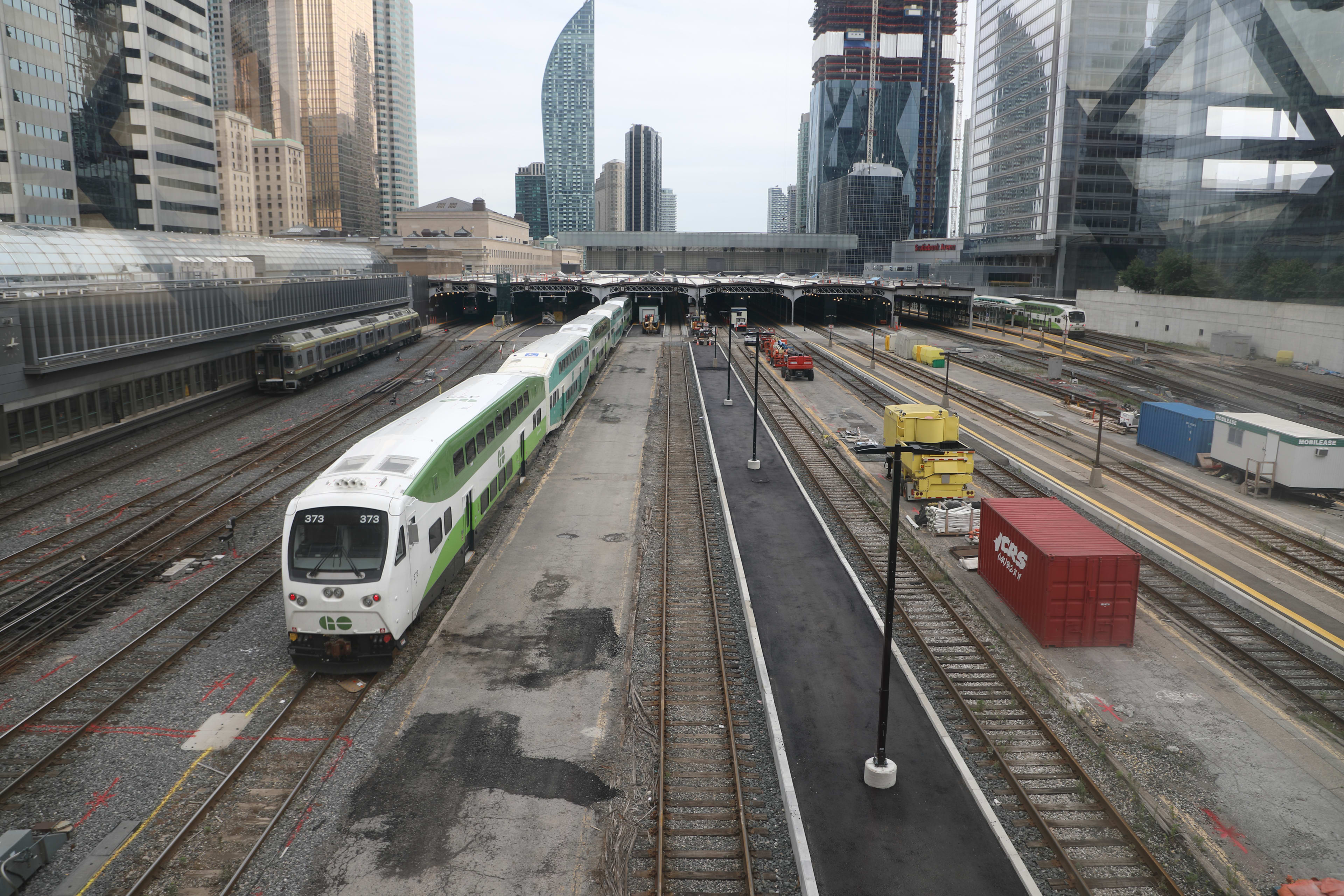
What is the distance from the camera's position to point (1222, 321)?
65625mm

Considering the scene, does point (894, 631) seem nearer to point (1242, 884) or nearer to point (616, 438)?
point (1242, 884)

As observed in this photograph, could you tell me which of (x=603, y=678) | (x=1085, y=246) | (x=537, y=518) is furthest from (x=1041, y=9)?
(x=603, y=678)

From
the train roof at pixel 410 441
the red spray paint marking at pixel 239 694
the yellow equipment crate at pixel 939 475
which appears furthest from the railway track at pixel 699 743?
the yellow equipment crate at pixel 939 475

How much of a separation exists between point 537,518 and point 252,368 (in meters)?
35.0

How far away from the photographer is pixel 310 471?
33.2m

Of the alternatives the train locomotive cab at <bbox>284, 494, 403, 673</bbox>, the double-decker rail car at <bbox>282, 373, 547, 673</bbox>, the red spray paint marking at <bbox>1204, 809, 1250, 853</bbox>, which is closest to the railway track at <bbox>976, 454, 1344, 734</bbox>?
the red spray paint marking at <bbox>1204, 809, 1250, 853</bbox>

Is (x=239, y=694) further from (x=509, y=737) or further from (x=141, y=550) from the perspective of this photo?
(x=141, y=550)

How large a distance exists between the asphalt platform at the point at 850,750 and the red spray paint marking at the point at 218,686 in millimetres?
11134

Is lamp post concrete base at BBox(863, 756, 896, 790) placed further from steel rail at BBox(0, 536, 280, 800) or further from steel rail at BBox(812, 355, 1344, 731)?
steel rail at BBox(0, 536, 280, 800)

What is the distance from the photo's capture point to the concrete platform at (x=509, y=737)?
37.7 ft

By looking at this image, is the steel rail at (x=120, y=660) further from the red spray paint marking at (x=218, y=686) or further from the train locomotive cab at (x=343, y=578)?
the train locomotive cab at (x=343, y=578)

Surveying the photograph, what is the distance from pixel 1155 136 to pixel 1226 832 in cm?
9188

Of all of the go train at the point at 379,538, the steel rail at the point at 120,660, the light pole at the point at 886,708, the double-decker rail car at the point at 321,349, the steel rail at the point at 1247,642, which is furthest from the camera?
the double-decker rail car at the point at 321,349

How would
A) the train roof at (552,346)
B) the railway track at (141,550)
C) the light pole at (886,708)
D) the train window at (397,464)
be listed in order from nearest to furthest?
the light pole at (886,708), the train window at (397,464), the railway track at (141,550), the train roof at (552,346)
